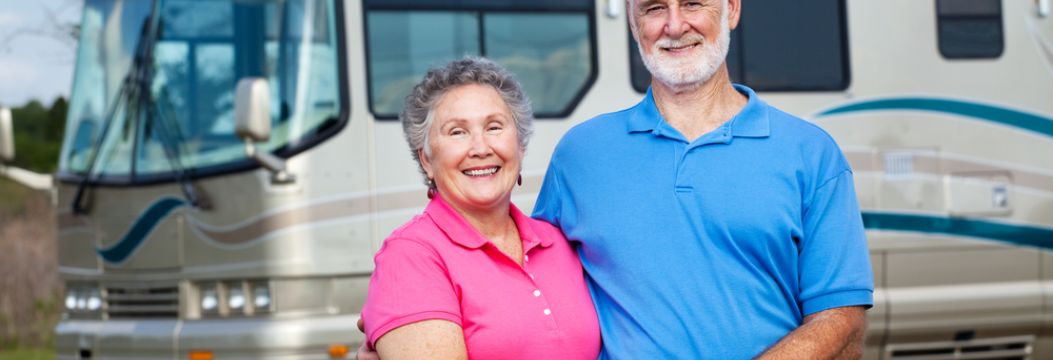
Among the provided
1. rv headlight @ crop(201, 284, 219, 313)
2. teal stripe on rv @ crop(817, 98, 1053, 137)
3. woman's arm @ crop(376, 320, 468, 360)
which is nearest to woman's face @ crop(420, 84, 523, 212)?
woman's arm @ crop(376, 320, 468, 360)

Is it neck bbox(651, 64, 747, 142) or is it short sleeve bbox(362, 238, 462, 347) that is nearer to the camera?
short sleeve bbox(362, 238, 462, 347)

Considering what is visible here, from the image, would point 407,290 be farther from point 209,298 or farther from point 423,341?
point 209,298

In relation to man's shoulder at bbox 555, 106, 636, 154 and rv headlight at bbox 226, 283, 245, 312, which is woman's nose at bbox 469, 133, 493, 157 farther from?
rv headlight at bbox 226, 283, 245, 312

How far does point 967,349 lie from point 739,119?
4778 millimetres

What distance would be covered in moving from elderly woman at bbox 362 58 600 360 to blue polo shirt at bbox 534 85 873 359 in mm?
132

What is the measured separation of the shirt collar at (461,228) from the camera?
2.84m

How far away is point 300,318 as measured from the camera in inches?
253

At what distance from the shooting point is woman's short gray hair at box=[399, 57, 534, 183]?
9.53 feet

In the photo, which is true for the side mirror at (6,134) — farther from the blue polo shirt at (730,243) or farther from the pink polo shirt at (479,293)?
the blue polo shirt at (730,243)

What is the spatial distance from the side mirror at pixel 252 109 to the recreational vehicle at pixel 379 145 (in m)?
0.01

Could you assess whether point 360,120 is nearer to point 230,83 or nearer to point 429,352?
point 230,83

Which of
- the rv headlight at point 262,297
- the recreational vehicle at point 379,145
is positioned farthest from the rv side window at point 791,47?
the rv headlight at point 262,297

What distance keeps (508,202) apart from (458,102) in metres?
0.27

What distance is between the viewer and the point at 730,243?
112 inches
